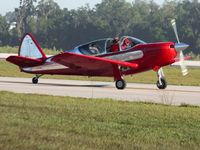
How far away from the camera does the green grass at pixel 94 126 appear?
7766 mm

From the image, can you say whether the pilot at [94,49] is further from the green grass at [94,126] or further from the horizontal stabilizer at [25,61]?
the green grass at [94,126]

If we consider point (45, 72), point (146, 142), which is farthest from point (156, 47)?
point (146, 142)

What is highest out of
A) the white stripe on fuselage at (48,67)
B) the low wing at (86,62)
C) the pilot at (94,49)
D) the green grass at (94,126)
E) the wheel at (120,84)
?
the pilot at (94,49)

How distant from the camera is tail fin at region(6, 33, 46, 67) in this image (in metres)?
21.7

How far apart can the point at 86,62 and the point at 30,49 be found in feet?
12.2

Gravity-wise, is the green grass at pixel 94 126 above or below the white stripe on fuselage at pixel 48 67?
below

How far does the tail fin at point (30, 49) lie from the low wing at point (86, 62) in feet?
7.97

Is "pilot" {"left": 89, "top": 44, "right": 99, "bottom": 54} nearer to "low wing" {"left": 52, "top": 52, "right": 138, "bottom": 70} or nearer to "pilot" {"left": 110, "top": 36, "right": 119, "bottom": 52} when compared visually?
"low wing" {"left": 52, "top": 52, "right": 138, "bottom": 70}

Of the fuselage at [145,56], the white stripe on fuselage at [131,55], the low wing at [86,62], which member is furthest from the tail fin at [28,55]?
the white stripe on fuselage at [131,55]

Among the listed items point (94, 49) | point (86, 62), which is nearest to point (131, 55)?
point (94, 49)

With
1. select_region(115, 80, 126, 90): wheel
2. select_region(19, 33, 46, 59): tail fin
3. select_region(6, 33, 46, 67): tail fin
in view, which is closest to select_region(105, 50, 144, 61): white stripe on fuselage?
select_region(115, 80, 126, 90): wheel

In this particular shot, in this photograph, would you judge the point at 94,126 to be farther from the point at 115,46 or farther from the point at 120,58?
the point at 115,46

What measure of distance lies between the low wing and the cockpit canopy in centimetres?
45

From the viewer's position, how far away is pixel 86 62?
64.6 ft
